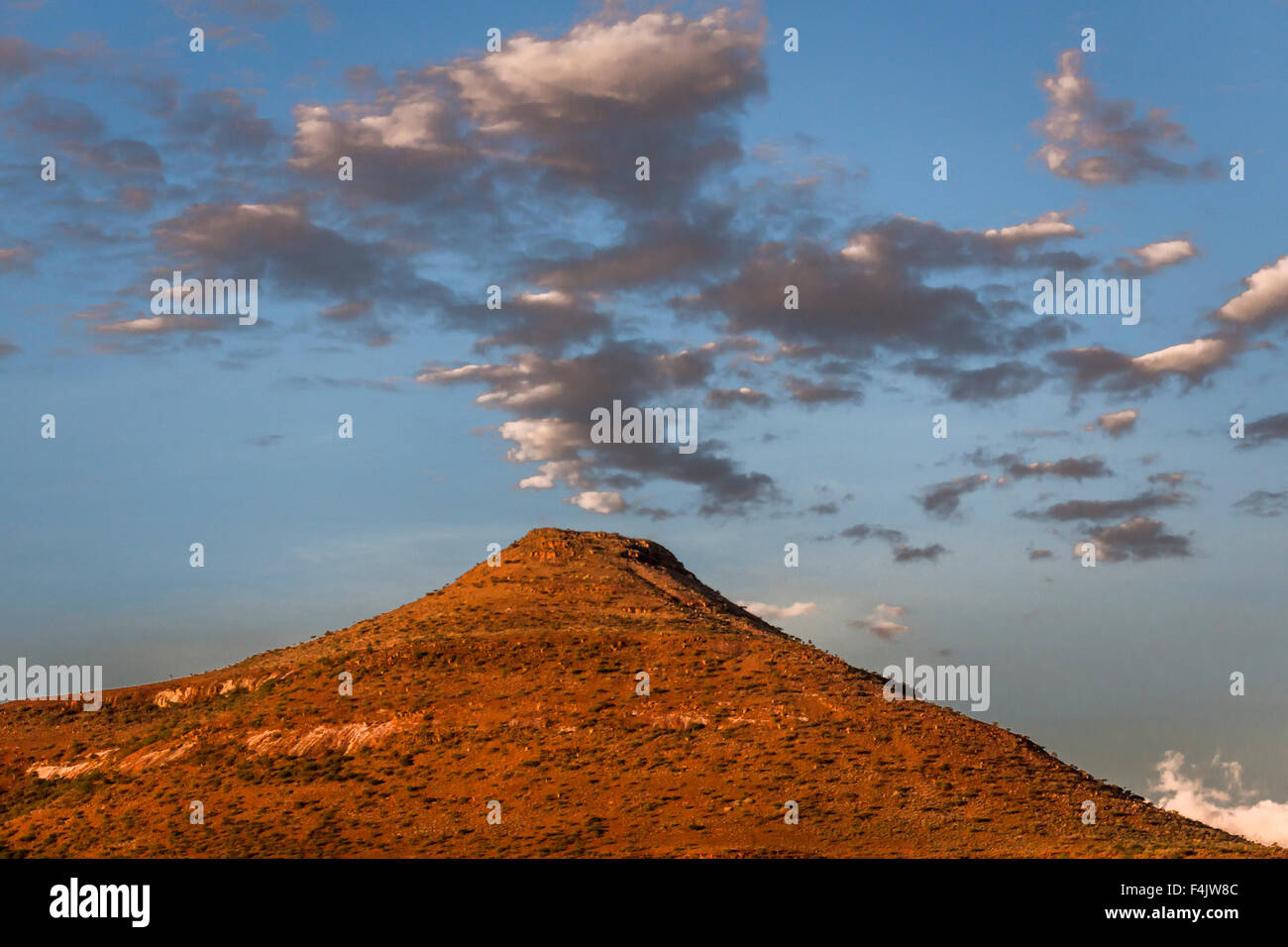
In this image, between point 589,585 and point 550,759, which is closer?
point 550,759

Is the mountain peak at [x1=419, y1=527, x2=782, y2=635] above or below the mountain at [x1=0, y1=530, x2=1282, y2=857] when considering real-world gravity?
above

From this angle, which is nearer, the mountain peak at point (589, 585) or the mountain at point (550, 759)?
the mountain at point (550, 759)

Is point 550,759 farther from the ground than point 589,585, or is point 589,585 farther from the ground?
point 589,585

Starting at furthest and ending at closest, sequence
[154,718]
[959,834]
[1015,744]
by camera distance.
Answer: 1. [154,718]
2. [1015,744]
3. [959,834]

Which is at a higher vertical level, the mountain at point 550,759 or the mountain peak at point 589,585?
the mountain peak at point 589,585

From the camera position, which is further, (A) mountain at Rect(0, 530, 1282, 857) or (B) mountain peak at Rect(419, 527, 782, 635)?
(B) mountain peak at Rect(419, 527, 782, 635)
